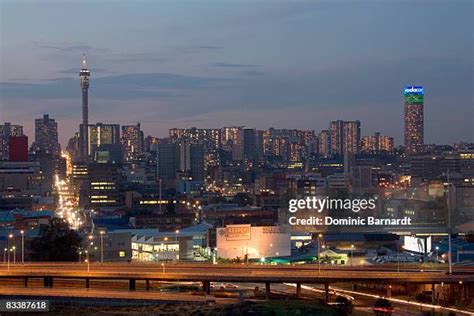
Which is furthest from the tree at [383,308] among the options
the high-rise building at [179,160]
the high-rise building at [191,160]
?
the high-rise building at [191,160]

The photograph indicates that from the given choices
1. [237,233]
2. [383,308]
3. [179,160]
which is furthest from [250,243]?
[179,160]

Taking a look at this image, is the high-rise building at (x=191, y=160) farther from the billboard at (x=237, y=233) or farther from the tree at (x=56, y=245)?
the billboard at (x=237, y=233)

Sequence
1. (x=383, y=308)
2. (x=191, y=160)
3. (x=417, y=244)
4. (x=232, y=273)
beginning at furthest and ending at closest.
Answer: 1. (x=191, y=160)
2. (x=417, y=244)
3. (x=232, y=273)
4. (x=383, y=308)

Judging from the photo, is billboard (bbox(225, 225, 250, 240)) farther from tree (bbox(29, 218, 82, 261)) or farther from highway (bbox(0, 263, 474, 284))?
highway (bbox(0, 263, 474, 284))

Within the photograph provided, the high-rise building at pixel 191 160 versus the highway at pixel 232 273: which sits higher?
the high-rise building at pixel 191 160

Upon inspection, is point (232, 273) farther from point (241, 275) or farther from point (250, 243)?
point (250, 243)

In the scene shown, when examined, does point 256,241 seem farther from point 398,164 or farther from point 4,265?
point 398,164
